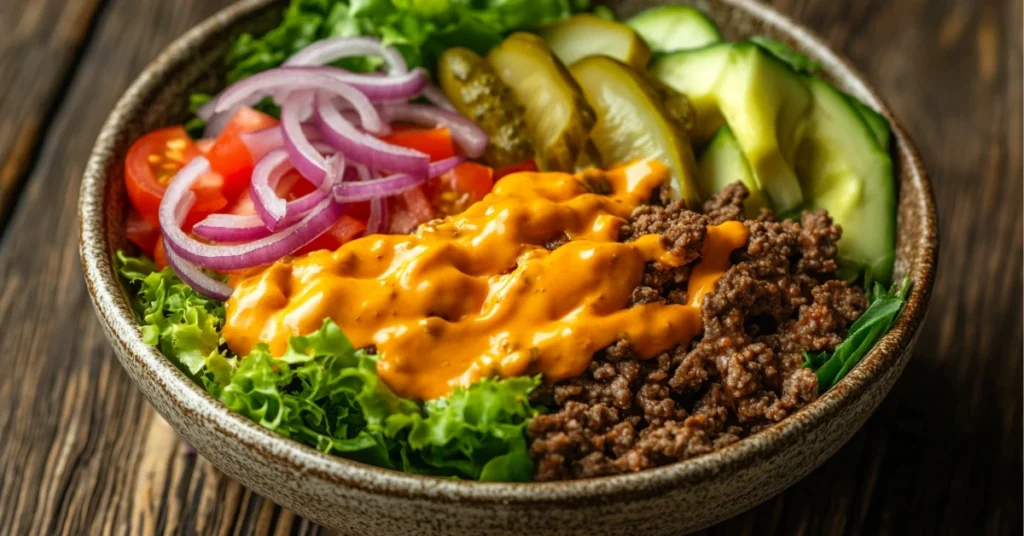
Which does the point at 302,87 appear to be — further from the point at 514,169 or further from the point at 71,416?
the point at 71,416

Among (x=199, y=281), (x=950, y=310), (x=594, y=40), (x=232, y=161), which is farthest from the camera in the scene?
(x=950, y=310)

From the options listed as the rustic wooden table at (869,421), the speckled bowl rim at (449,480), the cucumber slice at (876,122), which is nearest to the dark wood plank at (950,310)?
the rustic wooden table at (869,421)

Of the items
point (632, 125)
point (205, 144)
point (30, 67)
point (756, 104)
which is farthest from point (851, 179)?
point (30, 67)

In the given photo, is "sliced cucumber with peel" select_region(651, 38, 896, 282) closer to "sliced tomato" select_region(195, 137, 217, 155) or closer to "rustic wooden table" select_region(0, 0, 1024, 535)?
"rustic wooden table" select_region(0, 0, 1024, 535)

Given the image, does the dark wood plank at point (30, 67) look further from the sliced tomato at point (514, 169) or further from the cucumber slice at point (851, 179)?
the cucumber slice at point (851, 179)

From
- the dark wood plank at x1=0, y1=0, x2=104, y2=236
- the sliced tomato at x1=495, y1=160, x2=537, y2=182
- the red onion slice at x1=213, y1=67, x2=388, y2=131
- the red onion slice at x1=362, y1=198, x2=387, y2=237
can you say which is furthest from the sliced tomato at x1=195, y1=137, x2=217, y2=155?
the dark wood plank at x1=0, y1=0, x2=104, y2=236

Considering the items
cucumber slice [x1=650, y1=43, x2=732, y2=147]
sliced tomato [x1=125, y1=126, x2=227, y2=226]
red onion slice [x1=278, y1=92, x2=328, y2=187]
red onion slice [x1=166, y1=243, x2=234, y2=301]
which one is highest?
cucumber slice [x1=650, y1=43, x2=732, y2=147]
